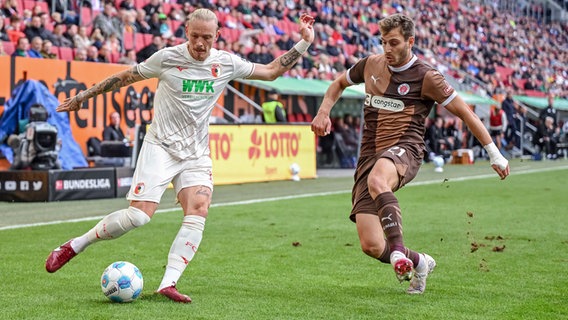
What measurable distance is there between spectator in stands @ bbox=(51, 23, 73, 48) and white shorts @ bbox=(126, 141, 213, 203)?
1382 centimetres

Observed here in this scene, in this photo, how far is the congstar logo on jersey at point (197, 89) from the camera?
23.9ft

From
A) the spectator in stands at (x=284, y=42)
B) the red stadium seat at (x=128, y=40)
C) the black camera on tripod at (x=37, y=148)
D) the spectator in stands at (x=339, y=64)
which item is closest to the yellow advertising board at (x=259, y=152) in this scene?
the black camera on tripod at (x=37, y=148)

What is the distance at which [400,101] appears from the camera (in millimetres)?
7430

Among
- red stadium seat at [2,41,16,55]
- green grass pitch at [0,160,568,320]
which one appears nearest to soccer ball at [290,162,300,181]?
green grass pitch at [0,160,568,320]

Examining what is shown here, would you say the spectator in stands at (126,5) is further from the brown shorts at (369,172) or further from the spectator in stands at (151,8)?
the brown shorts at (369,172)

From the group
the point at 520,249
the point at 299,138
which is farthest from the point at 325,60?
the point at 520,249

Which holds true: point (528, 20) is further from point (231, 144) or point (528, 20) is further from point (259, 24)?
point (231, 144)

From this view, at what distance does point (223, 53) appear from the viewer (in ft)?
24.6

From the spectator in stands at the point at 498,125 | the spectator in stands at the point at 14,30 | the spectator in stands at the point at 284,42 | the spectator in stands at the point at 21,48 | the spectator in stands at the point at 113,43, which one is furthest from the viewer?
the spectator in stands at the point at 498,125

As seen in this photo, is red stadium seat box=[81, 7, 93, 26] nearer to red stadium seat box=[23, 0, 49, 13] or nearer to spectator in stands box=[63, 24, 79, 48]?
red stadium seat box=[23, 0, 49, 13]

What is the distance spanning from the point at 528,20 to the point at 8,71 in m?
44.7

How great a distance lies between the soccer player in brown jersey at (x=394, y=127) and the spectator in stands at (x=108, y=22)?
15.3 metres

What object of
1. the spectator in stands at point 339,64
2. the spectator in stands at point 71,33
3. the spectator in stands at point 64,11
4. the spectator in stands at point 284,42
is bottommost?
the spectator in stands at point 339,64

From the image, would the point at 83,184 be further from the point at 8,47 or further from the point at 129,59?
the point at 129,59
